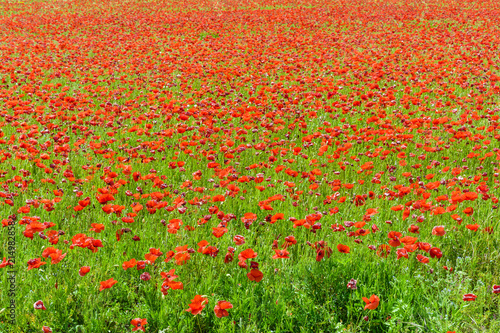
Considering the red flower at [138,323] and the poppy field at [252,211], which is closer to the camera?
the red flower at [138,323]

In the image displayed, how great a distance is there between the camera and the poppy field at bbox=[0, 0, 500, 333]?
101 inches

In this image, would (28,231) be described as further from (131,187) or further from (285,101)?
(285,101)

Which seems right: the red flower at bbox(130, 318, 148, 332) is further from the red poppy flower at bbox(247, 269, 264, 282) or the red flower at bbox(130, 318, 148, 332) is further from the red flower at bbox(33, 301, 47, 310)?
the red poppy flower at bbox(247, 269, 264, 282)

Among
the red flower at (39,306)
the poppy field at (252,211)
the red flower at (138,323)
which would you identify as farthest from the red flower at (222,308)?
the red flower at (39,306)

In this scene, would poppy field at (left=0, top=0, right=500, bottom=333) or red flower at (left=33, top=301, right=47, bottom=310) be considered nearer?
red flower at (left=33, top=301, right=47, bottom=310)

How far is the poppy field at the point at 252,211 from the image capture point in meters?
2.58

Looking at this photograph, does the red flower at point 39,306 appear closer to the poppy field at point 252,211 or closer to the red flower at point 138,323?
the poppy field at point 252,211

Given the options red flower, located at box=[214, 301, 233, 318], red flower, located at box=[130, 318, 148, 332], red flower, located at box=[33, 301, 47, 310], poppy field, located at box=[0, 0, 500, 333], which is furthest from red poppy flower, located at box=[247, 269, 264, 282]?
red flower, located at box=[33, 301, 47, 310]

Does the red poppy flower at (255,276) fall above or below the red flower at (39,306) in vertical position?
above

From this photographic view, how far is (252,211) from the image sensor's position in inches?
152

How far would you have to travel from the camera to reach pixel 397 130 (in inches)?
225

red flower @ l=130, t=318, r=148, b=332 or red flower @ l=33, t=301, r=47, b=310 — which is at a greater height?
red flower @ l=33, t=301, r=47, b=310

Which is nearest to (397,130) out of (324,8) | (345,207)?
(345,207)

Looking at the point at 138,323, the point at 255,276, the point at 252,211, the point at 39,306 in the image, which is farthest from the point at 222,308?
the point at 252,211
